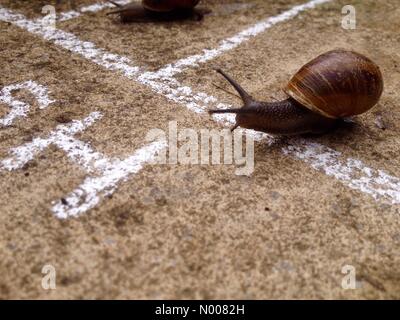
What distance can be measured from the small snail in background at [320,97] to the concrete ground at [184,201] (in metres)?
0.17

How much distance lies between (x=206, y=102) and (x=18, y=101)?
4.62 feet

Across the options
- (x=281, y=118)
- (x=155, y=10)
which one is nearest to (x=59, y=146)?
(x=281, y=118)

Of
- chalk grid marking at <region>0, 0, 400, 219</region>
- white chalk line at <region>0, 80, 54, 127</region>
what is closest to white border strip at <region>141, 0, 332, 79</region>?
chalk grid marking at <region>0, 0, 400, 219</region>

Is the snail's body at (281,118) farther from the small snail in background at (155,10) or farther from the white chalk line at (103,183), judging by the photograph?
the small snail in background at (155,10)

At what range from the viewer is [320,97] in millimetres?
2703

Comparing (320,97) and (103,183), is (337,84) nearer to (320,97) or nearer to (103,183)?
(320,97)

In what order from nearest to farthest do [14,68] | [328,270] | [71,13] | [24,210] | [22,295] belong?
[22,295] < [328,270] < [24,210] < [14,68] < [71,13]

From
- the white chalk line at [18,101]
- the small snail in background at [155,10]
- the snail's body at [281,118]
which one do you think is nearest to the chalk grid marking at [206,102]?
the snail's body at [281,118]

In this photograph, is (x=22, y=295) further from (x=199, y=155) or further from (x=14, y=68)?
(x=14, y=68)

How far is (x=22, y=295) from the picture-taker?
73.2 inches

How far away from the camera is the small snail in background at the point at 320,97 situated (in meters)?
2.69

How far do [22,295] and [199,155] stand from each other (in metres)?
1.34
